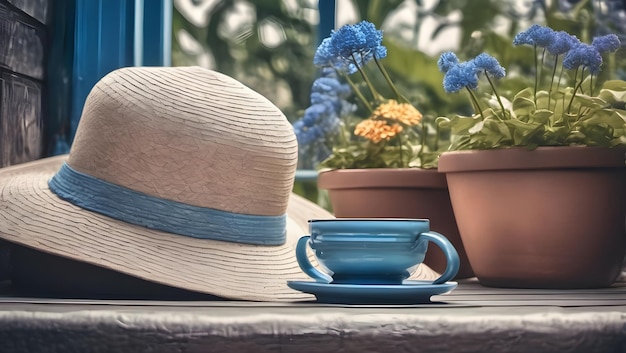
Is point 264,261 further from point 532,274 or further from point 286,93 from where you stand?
point 286,93

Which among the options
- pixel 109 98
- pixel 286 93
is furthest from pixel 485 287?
pixel 286 93

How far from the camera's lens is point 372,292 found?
1.00m

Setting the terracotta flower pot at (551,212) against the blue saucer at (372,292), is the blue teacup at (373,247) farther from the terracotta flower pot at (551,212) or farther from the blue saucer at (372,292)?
the terracotta flower pot at (551,212)

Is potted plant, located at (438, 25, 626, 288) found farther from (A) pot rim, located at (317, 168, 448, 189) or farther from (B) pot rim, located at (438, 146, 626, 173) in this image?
(A) pot rim, located at (317, 168, 448, 189)

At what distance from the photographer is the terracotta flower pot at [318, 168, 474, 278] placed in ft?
5.30

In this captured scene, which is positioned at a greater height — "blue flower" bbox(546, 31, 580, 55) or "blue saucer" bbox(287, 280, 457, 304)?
"blue flower" bbox(546, 31, 580, 55)

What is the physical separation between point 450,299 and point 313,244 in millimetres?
189

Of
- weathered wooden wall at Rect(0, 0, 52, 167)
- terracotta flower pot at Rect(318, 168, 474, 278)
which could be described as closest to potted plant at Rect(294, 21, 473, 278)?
terracotta flower pot at Rect(318, 168, 474, 278)

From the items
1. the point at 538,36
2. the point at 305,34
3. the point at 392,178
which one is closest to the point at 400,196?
the point at 392,178

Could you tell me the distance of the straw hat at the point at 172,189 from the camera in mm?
1139

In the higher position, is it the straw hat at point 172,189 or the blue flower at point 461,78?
the blue flower at point 461,78

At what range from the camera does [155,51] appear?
1767mm

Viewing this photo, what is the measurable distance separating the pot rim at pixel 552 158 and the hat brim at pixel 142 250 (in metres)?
0.36

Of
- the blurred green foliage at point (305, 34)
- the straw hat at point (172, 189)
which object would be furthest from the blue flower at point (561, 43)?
the blurred green foliage at point (305, 34)
